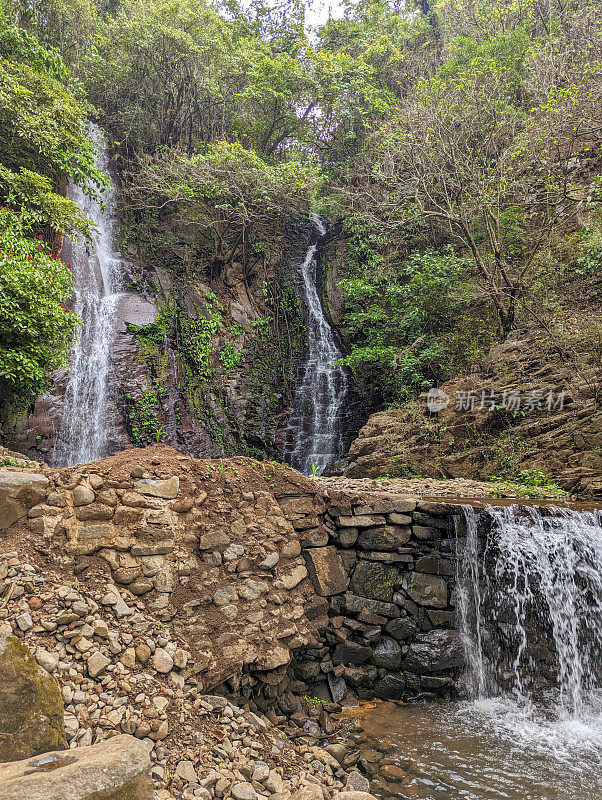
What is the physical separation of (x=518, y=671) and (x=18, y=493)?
518 centimetres

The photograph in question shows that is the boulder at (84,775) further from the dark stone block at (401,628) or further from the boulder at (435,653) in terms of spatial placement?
the boulder at (435,653)

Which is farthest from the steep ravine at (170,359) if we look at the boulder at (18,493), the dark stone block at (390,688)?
the dark stone block at (390,688)

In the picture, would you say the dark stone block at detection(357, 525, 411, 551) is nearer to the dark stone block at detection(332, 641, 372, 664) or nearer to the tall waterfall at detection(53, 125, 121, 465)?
the dark stone block at detection(332, 641, 372, 664)

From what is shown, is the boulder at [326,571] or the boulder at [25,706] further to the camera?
the boulder at [326,571]

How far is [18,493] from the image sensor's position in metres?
3.37

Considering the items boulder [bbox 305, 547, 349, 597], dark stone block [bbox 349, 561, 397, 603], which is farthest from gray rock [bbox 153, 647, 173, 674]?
dark stone block [bbox 349, 561, 397, 603]

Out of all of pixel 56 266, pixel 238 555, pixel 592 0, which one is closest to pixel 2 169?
pixel 56 266

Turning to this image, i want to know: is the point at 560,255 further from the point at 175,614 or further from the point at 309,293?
the point at 175,614

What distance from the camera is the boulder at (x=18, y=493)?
3.30m

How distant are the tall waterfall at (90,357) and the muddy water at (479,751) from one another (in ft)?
23.5

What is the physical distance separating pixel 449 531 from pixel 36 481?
4.30 meters

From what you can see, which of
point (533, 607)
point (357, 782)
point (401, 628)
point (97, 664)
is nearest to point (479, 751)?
point (357, 782)

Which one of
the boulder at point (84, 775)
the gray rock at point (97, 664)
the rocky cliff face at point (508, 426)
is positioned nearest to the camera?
the boulder at point (84, 775)

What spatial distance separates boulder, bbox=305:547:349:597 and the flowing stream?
47.1 inches
